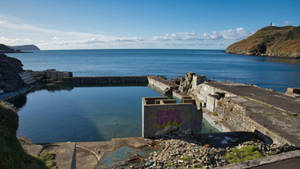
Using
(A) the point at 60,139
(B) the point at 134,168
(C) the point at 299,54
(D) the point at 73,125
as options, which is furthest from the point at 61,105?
(C) the point at 299,54

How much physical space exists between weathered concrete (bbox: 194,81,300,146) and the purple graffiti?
5409 mm

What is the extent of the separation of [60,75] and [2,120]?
41513mm

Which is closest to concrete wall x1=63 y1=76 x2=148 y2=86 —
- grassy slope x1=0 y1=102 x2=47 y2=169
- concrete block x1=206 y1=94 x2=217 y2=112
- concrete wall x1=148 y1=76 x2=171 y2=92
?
concrete wall x1=148 y1=76 x2=171 y2=92

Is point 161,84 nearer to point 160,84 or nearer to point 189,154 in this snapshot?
point 160,84

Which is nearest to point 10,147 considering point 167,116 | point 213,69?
point 167,116

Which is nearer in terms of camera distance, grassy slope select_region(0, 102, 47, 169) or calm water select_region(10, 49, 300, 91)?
grassy slope select_region(0, 102, 47, 169)

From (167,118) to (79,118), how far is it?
12.7 metres

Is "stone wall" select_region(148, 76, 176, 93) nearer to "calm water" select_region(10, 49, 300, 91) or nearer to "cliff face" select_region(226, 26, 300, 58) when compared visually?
"calm water" select_region(10, 49, 300, 91)

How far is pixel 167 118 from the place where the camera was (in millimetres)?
10234

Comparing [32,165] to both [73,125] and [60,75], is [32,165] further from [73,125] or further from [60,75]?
[60,75]

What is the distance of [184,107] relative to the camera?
10.3m

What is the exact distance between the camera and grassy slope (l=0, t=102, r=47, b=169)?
13.6 ft

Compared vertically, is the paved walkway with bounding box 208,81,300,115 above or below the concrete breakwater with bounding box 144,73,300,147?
above

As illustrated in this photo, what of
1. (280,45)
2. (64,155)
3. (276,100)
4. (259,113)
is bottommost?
(259,113)
